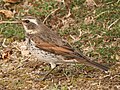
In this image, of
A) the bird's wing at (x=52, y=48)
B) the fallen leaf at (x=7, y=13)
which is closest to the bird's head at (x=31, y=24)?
the bird's wing at (x=52, y=48)

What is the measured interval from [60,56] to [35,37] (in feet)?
1.92

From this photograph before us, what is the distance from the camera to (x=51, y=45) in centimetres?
782

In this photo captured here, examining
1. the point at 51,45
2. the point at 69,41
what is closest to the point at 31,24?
the point at 51,45

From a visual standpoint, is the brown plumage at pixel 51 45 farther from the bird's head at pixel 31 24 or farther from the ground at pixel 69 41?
the ground at pixel 69 41

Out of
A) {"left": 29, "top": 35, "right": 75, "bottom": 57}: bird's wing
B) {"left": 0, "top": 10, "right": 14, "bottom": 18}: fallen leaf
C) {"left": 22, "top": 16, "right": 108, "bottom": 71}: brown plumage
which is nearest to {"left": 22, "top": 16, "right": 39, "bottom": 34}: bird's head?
{"left": 22, "top": 16, "right": 108, "bottom": 71}: brown plumage

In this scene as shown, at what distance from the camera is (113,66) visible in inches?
314

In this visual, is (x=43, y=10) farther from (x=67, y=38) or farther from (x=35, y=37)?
(x=35, y=37)

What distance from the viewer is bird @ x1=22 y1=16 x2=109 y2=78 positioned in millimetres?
7620

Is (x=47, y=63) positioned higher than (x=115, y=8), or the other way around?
(x=115, y=8)

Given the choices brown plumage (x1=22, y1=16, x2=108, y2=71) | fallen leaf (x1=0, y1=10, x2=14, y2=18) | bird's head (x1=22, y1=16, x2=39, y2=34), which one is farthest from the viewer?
fallen leaf (x1=0, y1=10, x2=14, y2=18)

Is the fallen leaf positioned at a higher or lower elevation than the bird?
higher

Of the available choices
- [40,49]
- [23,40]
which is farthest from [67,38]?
[40,49]

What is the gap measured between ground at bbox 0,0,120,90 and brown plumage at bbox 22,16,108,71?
298 millimetres

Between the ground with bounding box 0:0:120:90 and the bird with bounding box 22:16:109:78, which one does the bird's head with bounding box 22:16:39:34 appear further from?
the ground with bounding box 0:0:120:90
